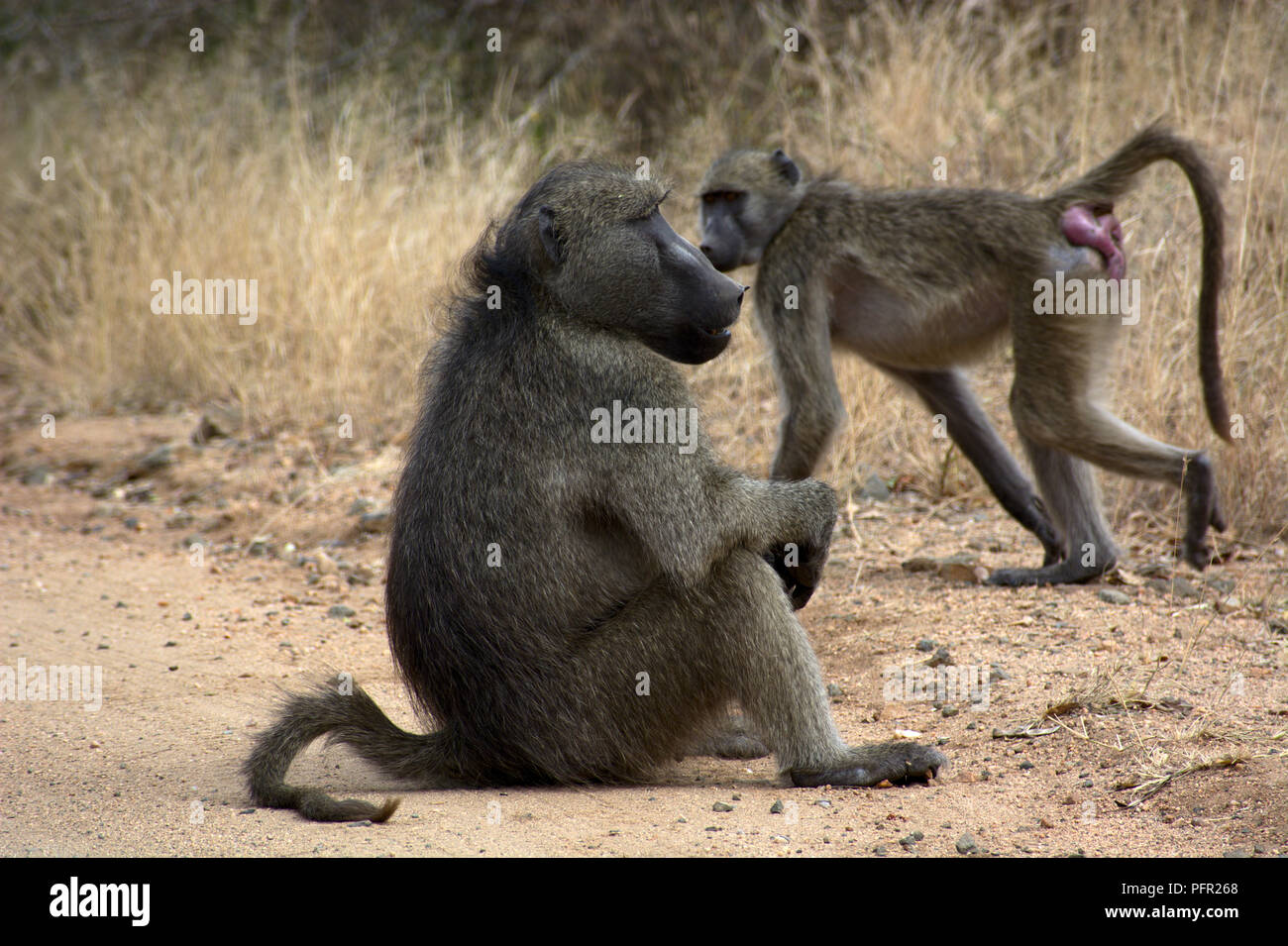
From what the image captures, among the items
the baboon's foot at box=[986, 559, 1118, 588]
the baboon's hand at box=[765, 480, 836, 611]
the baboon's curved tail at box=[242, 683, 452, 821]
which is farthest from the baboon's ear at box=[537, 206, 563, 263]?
the baboon's foot at box=[986, 559, 1118, 588]

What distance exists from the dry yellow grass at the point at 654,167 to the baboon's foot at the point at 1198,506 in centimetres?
72

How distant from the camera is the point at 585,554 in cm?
308

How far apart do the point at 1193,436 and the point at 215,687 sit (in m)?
3.82

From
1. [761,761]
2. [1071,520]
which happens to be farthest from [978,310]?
[761,761]

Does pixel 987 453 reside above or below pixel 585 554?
above

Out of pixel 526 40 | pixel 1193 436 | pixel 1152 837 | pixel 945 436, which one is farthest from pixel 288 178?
pixel 1152 837

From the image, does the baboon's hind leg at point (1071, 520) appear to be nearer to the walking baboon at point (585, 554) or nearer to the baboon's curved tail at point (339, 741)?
the walking baboon at point (585, 554)

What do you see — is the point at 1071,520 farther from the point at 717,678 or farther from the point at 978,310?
the point at 717,678

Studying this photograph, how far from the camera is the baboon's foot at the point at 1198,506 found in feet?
14.6

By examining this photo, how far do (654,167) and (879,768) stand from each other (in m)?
3.96

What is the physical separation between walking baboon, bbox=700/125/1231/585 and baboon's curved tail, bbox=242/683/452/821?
6.60 ft

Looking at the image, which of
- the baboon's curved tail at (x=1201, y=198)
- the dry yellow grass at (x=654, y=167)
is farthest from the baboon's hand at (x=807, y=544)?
the dry yellow grass at (x=654, y=167)

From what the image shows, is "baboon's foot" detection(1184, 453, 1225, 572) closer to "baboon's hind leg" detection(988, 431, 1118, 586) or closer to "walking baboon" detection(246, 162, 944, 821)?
"baboon's hind leg" detection(988, 431, 1118, 586)

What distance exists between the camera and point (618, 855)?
260cm
